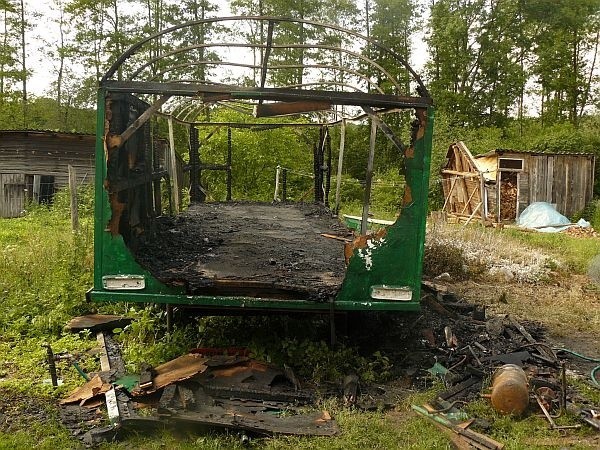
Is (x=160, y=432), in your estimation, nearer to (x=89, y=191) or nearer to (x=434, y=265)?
(x=434, y=265)

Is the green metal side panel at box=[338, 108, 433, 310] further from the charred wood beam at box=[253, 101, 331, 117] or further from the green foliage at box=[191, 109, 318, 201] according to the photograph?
the green foliage at box=[191, 109, 318, 201]

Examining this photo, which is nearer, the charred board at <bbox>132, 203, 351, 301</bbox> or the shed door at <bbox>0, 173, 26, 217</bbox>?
the charred board at <bbox>132, 203, 351, 301</bbox>

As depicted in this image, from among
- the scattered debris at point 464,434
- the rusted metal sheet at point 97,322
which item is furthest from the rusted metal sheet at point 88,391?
the scattered debris at point 464,434

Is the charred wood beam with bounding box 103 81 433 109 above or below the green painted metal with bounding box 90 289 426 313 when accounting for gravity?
above

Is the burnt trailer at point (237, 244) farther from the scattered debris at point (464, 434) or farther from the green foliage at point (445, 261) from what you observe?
the green foliage at point (445, 261)

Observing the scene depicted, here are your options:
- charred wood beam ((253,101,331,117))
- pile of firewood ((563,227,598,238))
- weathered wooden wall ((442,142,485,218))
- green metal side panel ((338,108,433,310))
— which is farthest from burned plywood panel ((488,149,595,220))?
green metal side panel ((338,108,433,310))

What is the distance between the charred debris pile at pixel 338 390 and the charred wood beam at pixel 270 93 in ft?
7.92

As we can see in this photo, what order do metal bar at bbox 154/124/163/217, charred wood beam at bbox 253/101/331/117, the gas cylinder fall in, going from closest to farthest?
the gas cylinder
metal bar at bbox 154/124/163/217
charred wood beam at bbox 253/101/331/117

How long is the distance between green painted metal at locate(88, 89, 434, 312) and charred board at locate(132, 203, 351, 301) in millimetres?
145

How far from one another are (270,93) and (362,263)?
172 cm

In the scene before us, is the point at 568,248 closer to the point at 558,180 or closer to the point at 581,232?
the point at 581,232

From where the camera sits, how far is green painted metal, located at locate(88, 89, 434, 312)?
4.89 meters

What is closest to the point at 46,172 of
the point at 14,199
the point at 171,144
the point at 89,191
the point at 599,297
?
the point at 14,199

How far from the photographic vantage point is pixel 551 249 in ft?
46.7
